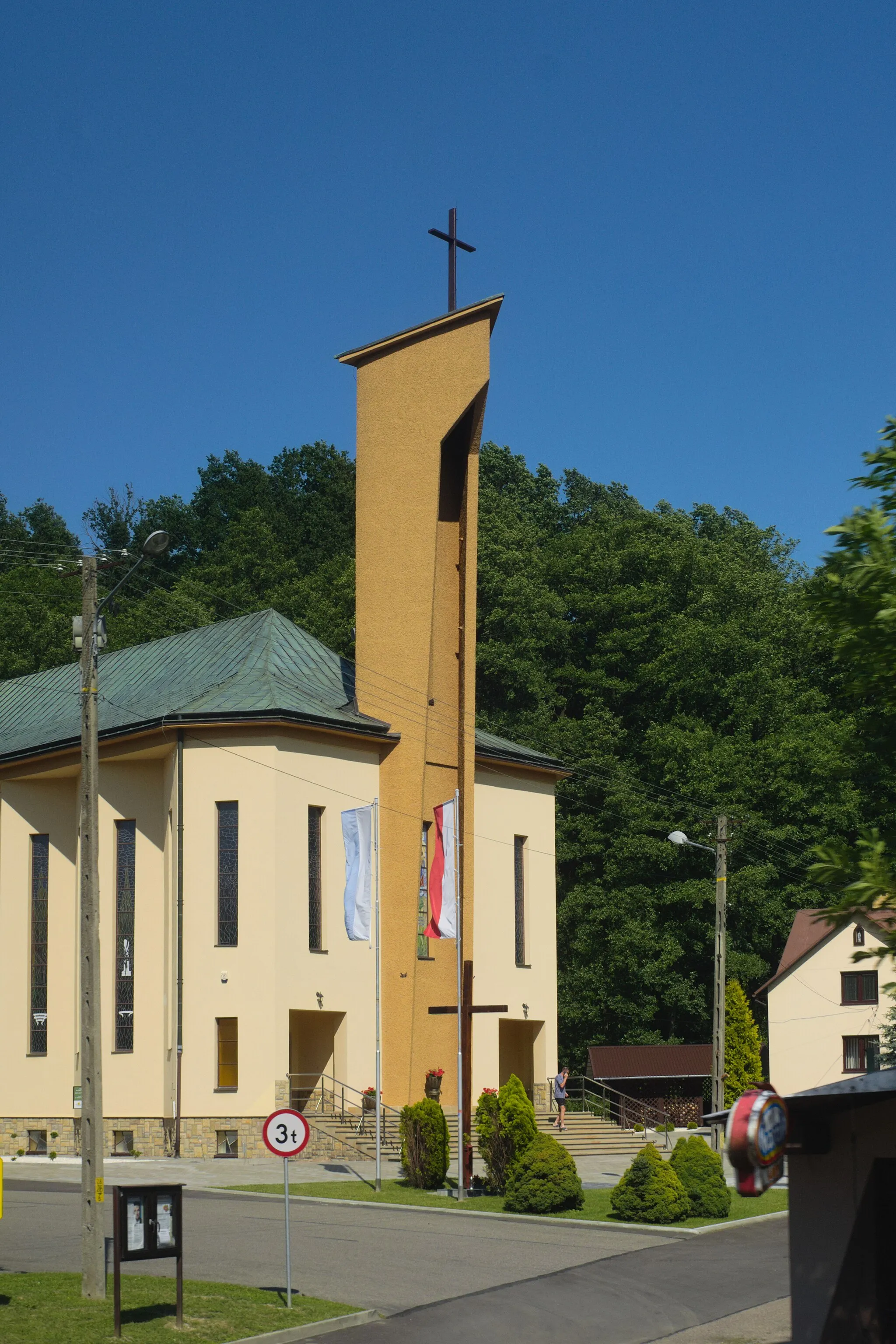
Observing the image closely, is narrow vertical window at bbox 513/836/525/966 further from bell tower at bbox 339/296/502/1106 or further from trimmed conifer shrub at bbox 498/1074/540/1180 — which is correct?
trimmed conifer shrub at bbox 498/1074/540/1180

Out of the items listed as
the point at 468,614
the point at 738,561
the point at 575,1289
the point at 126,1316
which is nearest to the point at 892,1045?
the point at 468,614

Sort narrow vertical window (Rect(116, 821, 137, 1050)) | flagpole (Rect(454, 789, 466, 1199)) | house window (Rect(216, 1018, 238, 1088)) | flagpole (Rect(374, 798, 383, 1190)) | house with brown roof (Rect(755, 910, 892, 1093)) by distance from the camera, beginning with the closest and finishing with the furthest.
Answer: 1. flagpole (Rect(454, 789, 466, 1199))
2. flagpole (Rect(374, 798, 383, 1190))
3. house window (Rect(216, 1018, 238, 1088))
4. narrow vertical window (Rect(116, 821, 137, 1050))
5. house with brown roof (Rect(755, 910, 892, 1093))

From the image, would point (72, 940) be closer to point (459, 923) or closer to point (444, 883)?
point (444, 883)

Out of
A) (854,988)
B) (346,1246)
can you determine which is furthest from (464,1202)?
(854,988)

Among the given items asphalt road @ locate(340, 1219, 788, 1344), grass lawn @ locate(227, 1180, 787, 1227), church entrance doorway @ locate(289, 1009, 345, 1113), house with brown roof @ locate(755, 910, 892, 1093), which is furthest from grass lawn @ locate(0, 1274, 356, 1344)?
house with brown roof @ locate(755, 910, 892, 1093)

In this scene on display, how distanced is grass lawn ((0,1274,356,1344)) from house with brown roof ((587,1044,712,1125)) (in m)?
29.0

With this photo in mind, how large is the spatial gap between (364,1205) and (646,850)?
27.8 meters

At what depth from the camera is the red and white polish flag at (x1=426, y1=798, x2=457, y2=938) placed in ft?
87.9

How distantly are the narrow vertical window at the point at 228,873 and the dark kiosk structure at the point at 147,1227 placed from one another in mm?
18677

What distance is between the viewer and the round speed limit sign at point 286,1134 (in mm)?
15836

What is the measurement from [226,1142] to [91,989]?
17.5 meters

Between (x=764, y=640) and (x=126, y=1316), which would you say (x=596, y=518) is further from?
(x=126, y=1316)

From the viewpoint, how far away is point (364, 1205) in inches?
961

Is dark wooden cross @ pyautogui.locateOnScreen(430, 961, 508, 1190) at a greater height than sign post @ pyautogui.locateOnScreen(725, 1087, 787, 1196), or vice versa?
sign post @ pyautogui.locateOnScreen(725, 1087, 787, 1196)
